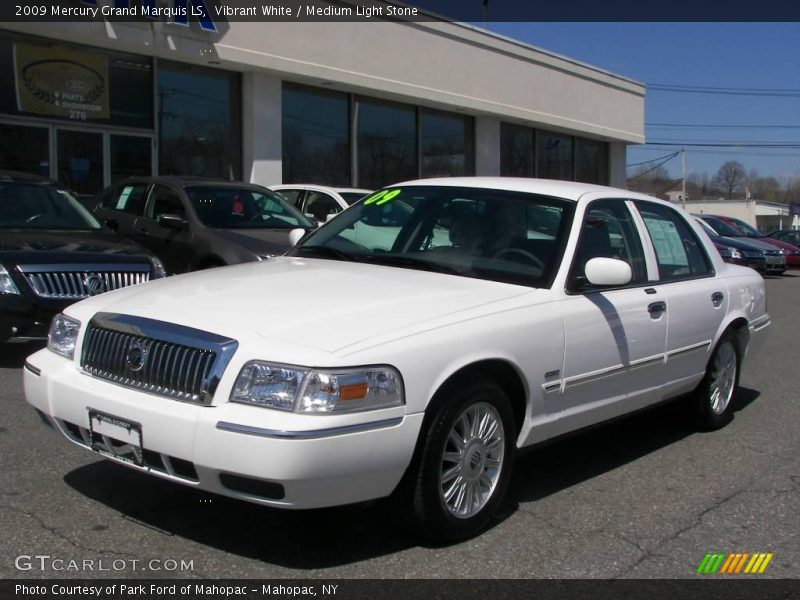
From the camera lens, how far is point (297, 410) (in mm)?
3400

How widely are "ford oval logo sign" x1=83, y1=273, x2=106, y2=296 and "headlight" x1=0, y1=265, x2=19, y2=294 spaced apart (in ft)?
→ 1.83

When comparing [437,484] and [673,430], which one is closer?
[437,484]

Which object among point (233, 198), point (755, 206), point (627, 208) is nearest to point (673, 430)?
point (627, 208)

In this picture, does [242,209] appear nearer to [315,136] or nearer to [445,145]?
[315,136]

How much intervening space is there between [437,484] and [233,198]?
7.31 m

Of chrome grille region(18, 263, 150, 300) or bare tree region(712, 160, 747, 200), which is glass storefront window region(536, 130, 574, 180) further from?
bare tree region(712, 160, 747, 200)

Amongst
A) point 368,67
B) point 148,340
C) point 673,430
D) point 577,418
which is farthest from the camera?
point 368,67

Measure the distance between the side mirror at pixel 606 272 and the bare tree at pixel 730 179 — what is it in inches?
3868

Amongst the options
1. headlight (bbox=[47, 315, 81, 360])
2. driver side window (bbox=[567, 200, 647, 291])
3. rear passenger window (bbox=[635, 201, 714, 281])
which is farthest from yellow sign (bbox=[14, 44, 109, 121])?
driver side window (bbox=[567, 200, 647, 291])

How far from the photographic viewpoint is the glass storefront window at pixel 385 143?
2044 cm

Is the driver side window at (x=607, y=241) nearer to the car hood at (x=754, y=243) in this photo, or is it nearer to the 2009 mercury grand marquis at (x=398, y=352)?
the 2009 mercury grand marquis at (x=398, y=352)

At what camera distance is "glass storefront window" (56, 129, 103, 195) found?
1493cm
